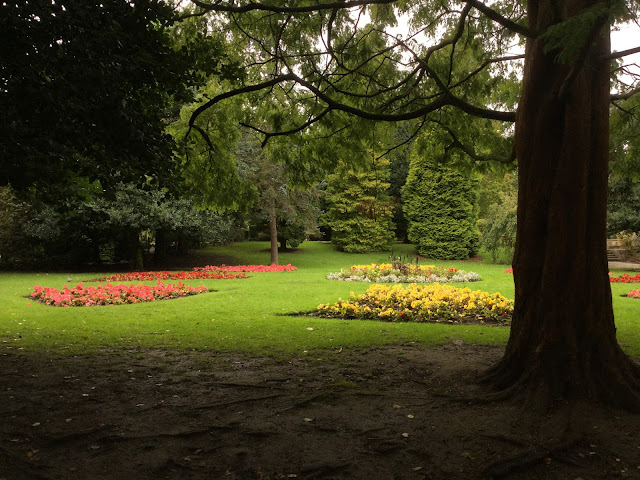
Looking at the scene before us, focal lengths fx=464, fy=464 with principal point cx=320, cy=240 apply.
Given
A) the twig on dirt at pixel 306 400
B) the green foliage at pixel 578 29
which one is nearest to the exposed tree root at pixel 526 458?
the twig on dirt at pixel 306 400

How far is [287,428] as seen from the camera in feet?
13.4

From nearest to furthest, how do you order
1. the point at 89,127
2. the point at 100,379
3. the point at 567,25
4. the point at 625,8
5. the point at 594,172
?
the point at 625,8 < the point at 567,25 < the point at 89,127 < the point at 594,172 < the point at 100,379

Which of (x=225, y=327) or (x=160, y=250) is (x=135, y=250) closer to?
(x=160, y=250)

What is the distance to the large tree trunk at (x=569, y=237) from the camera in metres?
4.22

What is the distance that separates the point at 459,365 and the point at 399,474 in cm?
269

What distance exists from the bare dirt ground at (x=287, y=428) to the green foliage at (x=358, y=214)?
28.5 meters

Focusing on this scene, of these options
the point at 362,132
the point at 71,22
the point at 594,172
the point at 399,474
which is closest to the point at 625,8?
the point at 594,172

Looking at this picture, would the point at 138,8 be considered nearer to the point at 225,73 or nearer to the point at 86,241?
the point at 225,73

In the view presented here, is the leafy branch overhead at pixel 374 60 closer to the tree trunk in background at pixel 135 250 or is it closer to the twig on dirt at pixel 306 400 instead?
the twig on dirt at pixel 306 400

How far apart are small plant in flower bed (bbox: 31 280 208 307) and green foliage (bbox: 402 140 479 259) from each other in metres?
21.5

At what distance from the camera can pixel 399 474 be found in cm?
334

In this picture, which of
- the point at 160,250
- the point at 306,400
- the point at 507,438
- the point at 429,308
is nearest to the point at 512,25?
the point at 507,438

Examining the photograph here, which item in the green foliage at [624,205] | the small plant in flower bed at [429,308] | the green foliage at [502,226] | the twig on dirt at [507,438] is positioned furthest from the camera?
the green foliage at [502,226]

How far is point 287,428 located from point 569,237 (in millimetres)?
3083
